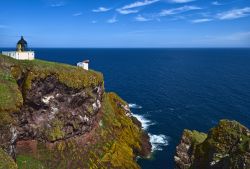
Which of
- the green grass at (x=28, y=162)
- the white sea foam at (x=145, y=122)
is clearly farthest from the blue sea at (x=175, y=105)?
the green grass at (x=28, y=162)

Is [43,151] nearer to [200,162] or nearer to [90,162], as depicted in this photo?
[90,162]

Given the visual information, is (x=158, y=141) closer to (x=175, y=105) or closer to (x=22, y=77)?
(x=175, y=105)

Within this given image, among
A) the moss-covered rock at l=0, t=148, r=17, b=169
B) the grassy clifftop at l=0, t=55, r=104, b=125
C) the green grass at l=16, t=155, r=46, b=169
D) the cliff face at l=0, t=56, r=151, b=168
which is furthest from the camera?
the green grass at l=16, t=155, r=46, b=169

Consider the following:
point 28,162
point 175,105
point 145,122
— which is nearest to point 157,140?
point 145,122

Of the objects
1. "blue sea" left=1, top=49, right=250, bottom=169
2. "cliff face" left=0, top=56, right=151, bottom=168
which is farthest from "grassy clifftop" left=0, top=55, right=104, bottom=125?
"blue sea" left=1, top=49, right=250, bottom=169

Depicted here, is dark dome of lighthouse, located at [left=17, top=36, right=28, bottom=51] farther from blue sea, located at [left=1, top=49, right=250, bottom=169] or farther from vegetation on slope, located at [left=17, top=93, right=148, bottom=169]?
blue sea, located at [left=1, top=49, right=250, bottom=169]
